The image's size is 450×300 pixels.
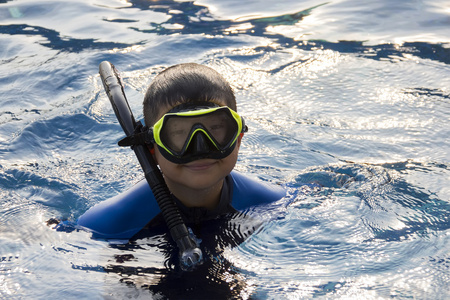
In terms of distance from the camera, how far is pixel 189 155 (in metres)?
2.79

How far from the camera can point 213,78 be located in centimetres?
302

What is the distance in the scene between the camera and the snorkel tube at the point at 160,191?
9.16 ft

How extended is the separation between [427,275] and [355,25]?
507cm

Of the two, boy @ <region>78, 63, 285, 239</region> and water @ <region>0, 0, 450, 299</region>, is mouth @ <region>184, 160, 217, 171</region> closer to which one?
boy @ <region>78, 63, 285, 239</region>

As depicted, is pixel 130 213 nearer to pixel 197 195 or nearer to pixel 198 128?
pixel 197 195

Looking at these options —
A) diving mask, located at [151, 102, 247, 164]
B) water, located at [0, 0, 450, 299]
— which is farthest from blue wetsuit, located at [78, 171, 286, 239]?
diving mask, located at [151, 102, 247, 164]

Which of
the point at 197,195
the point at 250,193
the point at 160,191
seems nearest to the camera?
the point at 160,191

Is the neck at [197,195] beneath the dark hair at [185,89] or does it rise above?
beneath

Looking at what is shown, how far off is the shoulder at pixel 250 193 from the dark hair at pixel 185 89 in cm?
56

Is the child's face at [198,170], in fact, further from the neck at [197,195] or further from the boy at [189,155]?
the neck at [197,195]

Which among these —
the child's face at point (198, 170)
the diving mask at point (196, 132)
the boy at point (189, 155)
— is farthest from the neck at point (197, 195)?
the diving mask at point (196, 132)

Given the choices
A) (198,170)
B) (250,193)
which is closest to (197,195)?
(198,170)

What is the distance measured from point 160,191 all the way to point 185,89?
52cm

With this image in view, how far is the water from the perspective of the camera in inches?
116
